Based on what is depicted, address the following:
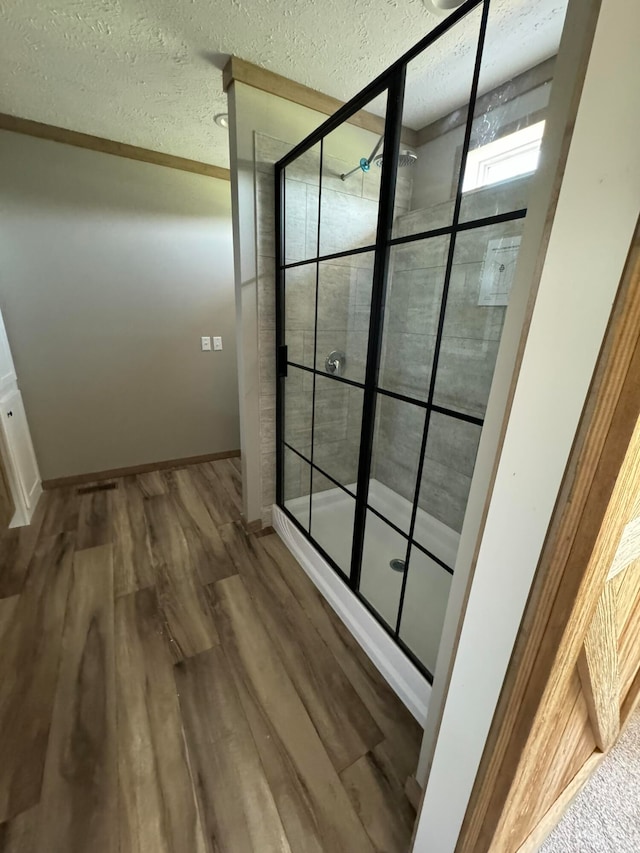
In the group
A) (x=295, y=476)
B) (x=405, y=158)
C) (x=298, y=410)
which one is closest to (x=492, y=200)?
(x=405, y=158)

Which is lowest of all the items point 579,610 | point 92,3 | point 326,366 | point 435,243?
point 579,610

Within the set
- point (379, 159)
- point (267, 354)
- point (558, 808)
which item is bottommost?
point (558, 808)

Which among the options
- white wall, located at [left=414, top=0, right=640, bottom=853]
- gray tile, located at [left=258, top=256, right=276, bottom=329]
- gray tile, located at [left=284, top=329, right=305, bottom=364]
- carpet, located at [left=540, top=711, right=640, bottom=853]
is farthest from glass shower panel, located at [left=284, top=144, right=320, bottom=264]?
carpet, located at [left=540, top=711, right=640, bottom=853]

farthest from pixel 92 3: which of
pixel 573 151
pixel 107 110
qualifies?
pixel 573 151

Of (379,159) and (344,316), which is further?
(344,316)

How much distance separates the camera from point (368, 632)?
4.91ft

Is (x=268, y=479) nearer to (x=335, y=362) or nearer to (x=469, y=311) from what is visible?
(x=335, y=362)

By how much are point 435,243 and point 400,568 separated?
5.32 ft

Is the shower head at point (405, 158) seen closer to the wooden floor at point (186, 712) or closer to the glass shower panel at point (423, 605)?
the glass shower panel at point (423, 605)

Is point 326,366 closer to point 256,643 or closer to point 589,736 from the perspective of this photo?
point 256,643

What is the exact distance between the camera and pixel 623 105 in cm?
38

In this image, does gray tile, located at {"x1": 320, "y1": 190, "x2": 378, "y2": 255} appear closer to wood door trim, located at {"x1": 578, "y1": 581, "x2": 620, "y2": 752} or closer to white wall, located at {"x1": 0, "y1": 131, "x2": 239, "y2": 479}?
white wall, located at {"x1": 0, "y1": 131, "x2": 239, "y2": 479}

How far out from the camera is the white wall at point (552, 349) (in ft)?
1.28

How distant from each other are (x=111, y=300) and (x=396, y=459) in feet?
7.92
